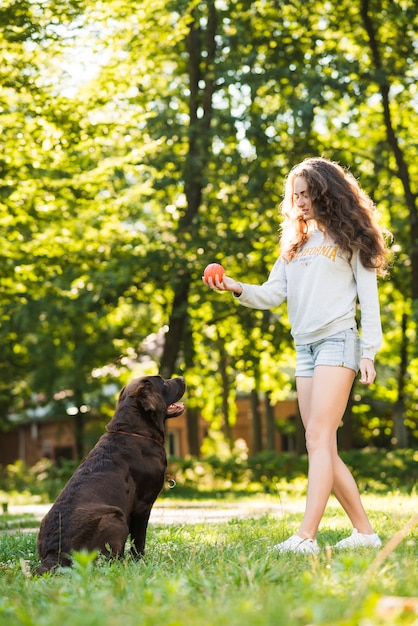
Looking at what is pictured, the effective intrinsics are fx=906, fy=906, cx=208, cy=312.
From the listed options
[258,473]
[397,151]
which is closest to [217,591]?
[397,151]

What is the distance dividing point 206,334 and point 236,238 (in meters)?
5.60

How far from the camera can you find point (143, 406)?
231 inches

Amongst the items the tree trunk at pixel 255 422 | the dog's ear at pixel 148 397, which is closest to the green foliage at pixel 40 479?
the tree trunk at pixel 255 422

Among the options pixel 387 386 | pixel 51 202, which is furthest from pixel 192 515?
pixel 387 386

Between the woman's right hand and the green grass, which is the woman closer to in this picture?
the woman's right hand

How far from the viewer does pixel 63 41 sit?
13.0 metres

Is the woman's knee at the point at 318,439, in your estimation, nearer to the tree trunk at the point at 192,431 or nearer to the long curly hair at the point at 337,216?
the long curly hair at the point at 337,216

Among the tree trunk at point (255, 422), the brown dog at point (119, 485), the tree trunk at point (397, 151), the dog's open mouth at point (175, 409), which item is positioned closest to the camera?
the brown dog at point (119, 485)

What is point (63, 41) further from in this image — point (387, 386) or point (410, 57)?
point (387, 386)

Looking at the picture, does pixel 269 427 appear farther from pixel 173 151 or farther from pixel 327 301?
pixel 327 301

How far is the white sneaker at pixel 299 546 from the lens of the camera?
518cm

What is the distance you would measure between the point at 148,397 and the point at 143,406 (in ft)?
0.23

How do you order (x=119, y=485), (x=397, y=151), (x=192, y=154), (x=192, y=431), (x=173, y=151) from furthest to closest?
(x=192, y=431)
(x=173, y=151)
(x=192, y=154)
(x=397, y=151)
(x=119, y=485)

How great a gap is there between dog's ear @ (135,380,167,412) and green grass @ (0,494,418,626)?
93cm
